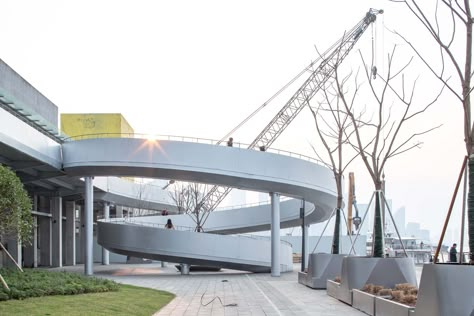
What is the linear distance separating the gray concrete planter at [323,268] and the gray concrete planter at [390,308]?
7979 millimetres

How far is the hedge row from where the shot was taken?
12.5m

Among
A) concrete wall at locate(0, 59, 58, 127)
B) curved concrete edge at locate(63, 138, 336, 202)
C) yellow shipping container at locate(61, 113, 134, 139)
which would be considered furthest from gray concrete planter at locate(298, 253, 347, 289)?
yellow shipping container at locate(61, 113, 134, 139)

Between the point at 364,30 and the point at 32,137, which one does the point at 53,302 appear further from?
the point at 364,30

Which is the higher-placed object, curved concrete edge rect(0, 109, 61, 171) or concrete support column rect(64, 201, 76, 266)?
curved concrete edge rect(0, 109, 61, 171)

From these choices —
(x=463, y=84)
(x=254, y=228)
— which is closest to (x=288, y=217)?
(x=254, y=228)

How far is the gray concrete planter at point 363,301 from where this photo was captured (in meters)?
13.1

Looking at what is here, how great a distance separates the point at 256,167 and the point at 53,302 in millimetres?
16418

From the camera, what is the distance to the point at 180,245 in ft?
94.2

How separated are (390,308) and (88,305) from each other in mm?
6092

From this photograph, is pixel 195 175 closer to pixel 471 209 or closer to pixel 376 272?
pixel 376 272

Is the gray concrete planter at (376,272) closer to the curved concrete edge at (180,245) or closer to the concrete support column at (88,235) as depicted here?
the curved concrete edge at (180,245)

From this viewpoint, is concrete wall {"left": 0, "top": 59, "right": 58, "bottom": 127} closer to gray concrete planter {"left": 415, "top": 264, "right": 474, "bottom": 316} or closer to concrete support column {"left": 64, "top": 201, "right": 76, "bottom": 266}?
concrete support column {"left": 64, "top": 201, "right": 76, "bottom": 266}

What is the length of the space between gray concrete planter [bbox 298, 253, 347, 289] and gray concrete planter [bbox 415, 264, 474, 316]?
39.4ft

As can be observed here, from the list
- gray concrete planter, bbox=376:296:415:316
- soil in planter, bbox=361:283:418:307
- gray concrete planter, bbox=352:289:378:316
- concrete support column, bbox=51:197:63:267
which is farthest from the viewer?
concrete support column, bbox=51:197:63:267
